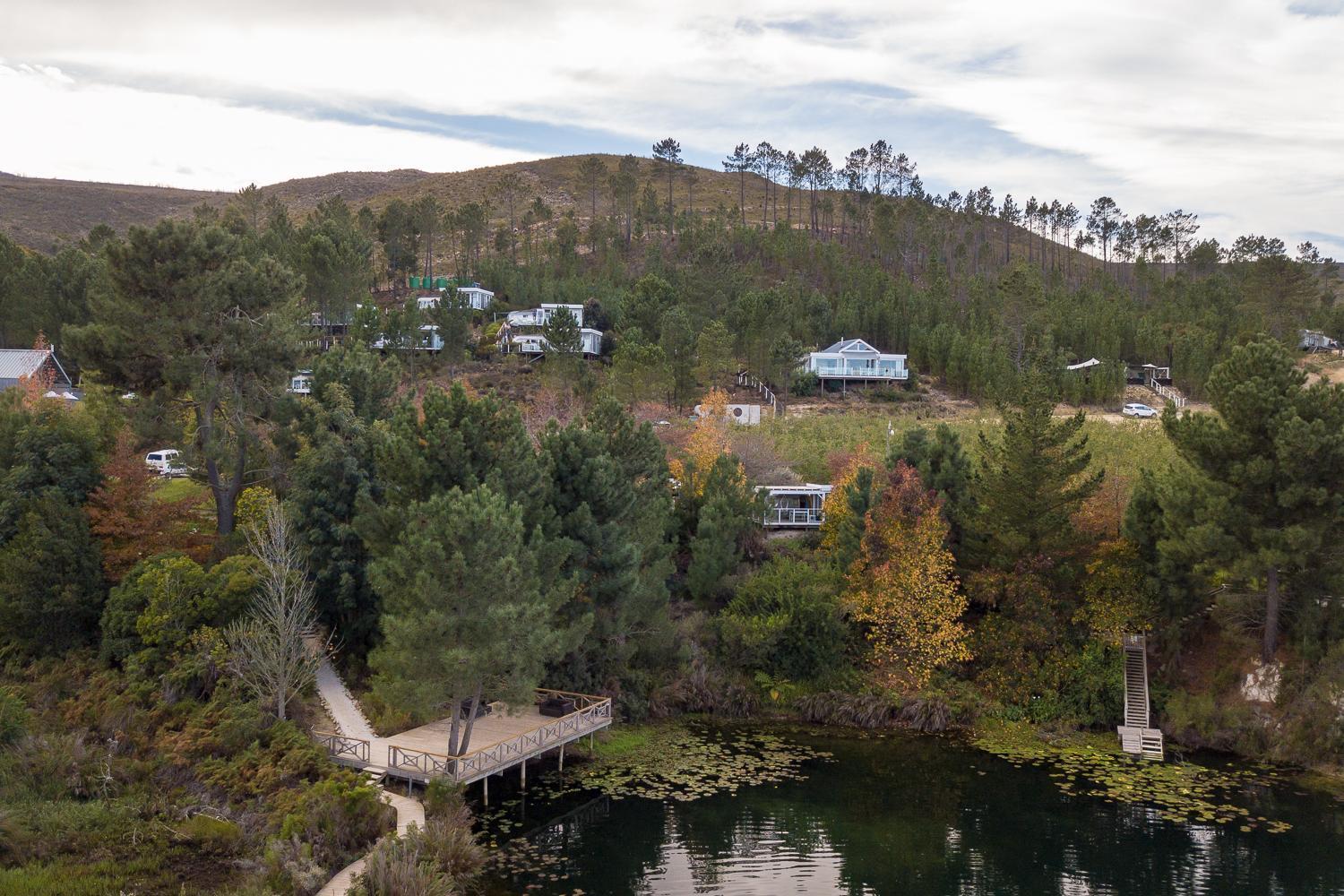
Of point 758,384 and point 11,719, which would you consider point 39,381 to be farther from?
point 758,384

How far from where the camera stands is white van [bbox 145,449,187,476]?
118 ft

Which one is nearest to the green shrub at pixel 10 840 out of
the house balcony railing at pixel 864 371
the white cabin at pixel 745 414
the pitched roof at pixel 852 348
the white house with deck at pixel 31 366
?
the white cabin at pixel 745 414

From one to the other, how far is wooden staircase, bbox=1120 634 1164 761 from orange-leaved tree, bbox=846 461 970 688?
4920 mm

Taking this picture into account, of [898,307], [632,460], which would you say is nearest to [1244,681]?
[632,460]

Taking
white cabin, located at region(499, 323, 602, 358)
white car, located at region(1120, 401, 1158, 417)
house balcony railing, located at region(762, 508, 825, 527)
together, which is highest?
white cabin, located at region(499, 323, 602, 358)

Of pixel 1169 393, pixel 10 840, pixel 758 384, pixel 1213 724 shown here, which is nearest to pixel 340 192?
pixel 758 384

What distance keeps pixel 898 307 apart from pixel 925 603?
51.6 m

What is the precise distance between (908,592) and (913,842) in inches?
387

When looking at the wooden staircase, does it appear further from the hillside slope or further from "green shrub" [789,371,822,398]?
the hillside slope

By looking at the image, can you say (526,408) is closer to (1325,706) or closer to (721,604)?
(721,604)

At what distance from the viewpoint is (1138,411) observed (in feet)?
194

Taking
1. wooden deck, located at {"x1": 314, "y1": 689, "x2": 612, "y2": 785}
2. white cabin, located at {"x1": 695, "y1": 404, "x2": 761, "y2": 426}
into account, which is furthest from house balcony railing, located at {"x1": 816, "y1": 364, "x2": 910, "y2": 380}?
wooden deck, located at {"x1": 314, "y1": 689, "x2": 612, "y2": 785}

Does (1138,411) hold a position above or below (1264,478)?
above

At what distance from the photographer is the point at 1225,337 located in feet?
221
